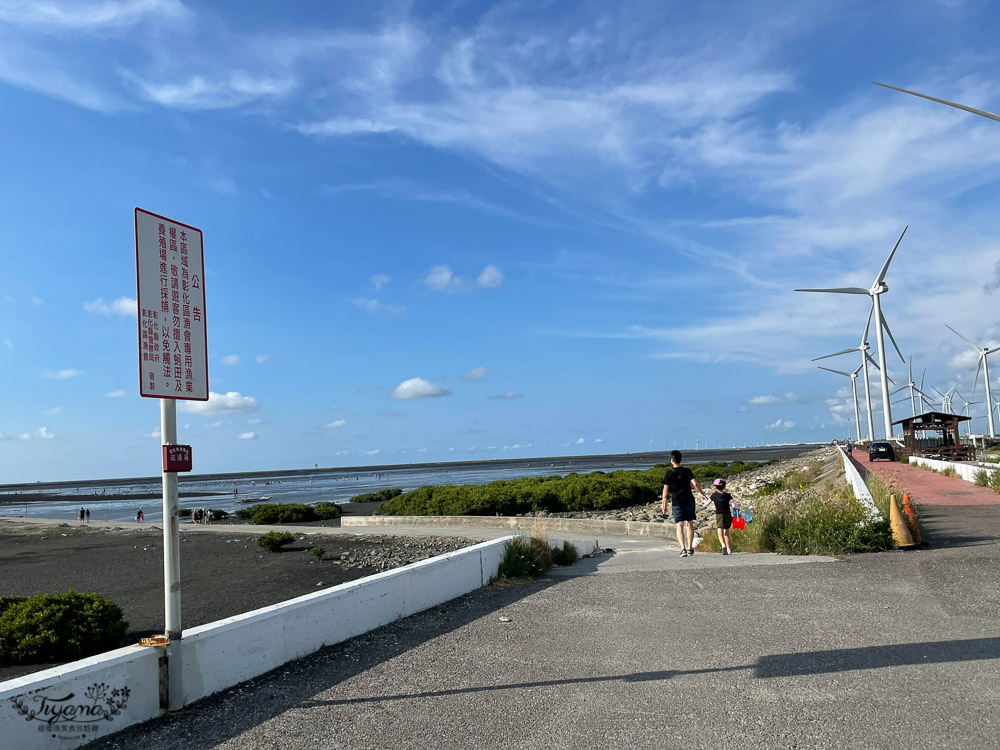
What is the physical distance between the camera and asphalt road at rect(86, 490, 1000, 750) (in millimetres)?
4668

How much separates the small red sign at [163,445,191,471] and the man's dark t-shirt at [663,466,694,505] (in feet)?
28.2

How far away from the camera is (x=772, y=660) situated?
6027 millimetres

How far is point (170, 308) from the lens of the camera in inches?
222

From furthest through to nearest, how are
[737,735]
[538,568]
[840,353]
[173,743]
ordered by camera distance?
[840,353], [538,568], [173,743], [737,735]

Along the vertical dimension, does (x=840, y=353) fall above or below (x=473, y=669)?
above

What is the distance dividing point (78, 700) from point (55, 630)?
3892 mm

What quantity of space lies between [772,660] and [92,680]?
16.8 feet

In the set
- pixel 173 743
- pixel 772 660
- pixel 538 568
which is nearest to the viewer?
pixel 173 743

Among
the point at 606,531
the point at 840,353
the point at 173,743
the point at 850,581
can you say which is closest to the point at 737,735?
the point at 173,743

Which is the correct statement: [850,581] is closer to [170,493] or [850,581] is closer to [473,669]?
[473,669]

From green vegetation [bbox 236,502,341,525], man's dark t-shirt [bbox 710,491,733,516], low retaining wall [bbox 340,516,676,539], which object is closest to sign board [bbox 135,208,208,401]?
man's dark t-shirt [bbox 710,491,733,516]

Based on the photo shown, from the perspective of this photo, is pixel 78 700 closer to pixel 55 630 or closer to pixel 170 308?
pixel 170 308

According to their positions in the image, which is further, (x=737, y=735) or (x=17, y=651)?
(x=17, y=651)

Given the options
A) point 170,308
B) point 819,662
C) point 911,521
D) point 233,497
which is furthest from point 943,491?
point 233,497
